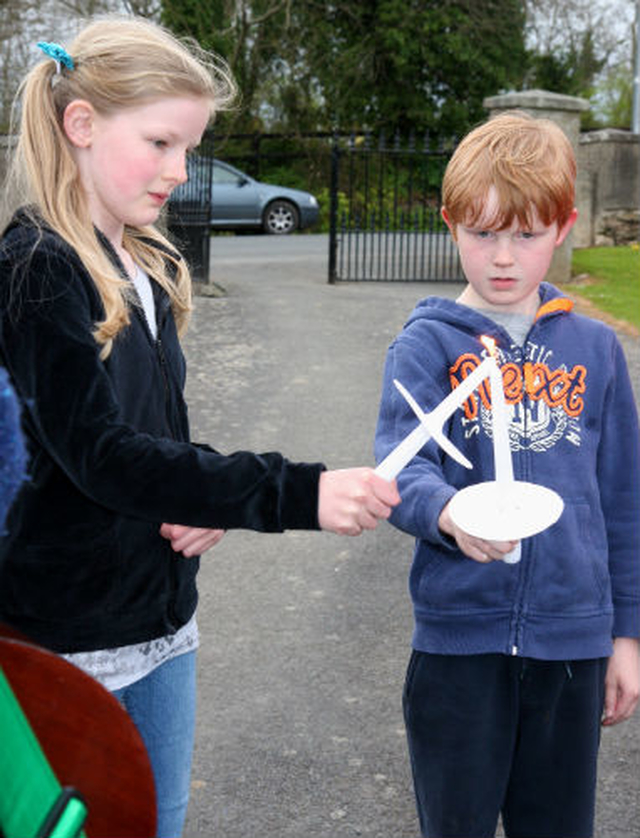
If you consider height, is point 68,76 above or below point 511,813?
above

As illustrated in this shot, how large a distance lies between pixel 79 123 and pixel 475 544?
95 centimetres

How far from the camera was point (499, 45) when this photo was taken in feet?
95.5

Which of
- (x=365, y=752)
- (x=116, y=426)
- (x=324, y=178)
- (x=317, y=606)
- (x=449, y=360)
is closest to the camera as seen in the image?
(x=116, y=426)

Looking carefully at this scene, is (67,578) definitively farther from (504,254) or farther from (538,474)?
(504,254)

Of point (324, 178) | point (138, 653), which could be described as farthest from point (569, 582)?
point (324, 178)

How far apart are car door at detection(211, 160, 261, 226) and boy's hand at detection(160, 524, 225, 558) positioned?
20517mm

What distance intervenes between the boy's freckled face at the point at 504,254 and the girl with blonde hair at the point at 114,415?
20.7 inches

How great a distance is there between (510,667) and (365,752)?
1633mm

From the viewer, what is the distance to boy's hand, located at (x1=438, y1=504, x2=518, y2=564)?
1.63m

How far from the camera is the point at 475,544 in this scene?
174 cm

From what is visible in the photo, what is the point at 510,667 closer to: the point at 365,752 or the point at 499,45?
the point at 365,752

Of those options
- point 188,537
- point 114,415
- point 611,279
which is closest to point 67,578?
point 188,537

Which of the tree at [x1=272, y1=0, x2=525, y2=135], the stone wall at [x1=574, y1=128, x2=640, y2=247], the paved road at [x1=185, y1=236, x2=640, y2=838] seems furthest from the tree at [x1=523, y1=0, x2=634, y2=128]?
the paved road at [x1=185, y1=236, x2=640, y2=838]

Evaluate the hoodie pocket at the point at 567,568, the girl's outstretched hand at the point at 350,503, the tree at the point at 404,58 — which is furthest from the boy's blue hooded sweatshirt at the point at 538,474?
the tree at the point at 404,58
